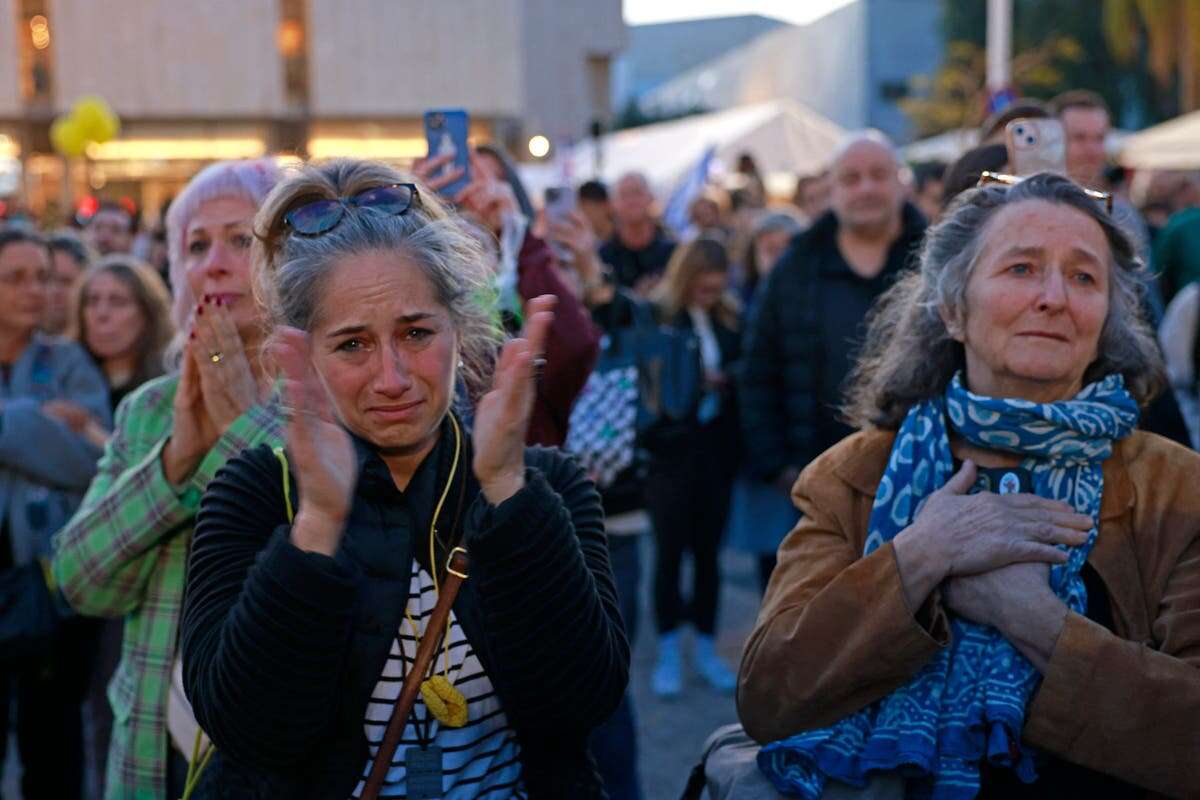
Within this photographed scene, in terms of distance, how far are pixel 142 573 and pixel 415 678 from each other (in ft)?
3.53

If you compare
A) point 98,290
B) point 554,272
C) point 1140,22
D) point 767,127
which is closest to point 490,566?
point 554,272

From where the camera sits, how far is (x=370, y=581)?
217cm

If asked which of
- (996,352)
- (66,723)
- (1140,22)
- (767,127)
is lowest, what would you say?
(66,723)

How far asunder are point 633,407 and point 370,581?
2.67 m

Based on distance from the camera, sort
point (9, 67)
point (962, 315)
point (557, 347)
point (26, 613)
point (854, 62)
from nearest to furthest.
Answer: point (962, 315)
point (557, 347)
point (26, 613)
point (9, 67)
point (854, 62)

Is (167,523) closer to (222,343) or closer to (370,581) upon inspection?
(222,343)

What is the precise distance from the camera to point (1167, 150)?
1869 cm

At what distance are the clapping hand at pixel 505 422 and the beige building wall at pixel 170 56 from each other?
1509 inches

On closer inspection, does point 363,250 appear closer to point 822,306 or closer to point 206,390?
point 206,390

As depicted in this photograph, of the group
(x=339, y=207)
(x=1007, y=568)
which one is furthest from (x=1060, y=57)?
(x=339, y=207)

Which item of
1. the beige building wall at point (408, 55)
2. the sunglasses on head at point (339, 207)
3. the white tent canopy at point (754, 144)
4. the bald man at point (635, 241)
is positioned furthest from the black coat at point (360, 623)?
the beige building wall at point (408, 55)

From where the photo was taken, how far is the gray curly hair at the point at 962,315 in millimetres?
2756

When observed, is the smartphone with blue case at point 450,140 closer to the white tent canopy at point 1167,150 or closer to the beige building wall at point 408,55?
the white tent canopy at point 1167,150

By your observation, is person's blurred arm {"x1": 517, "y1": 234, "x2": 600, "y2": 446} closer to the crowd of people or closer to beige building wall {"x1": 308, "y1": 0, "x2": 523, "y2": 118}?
the crowd of people
